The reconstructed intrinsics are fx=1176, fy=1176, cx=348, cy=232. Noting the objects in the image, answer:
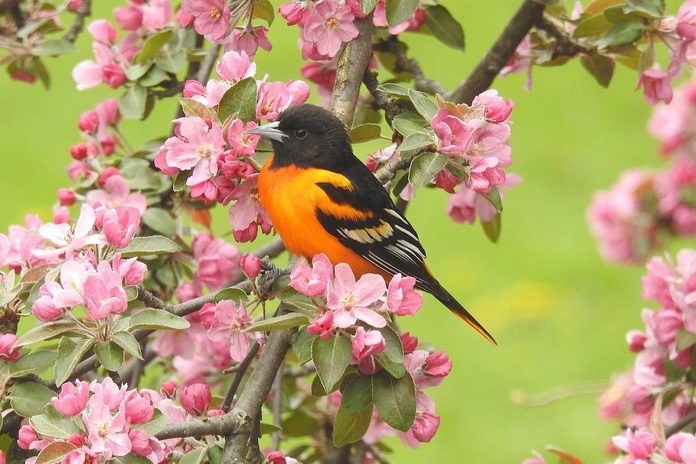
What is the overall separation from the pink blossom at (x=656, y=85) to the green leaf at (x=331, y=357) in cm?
106

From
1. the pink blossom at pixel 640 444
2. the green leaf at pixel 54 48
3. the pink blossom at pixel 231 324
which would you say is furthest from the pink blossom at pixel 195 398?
the green leaf at pixel 54 48

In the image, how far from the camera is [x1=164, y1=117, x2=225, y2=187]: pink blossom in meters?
1.96

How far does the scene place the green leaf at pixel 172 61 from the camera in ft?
8.48

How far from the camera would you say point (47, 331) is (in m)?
1.79

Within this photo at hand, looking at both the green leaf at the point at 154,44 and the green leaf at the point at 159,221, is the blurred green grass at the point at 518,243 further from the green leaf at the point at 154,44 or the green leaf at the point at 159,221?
the green leaf at the point at 154,44

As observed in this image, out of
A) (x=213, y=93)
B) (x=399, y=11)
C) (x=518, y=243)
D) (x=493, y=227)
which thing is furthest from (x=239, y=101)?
(x=518, y=243)

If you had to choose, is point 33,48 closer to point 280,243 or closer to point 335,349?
point 280,243

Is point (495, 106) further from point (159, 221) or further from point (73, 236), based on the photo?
point (159, 221)

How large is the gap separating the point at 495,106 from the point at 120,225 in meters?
0.66

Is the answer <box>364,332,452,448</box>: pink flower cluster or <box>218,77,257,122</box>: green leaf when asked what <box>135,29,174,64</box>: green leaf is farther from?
<box>364,332,452,448</box>: pink flower cluster

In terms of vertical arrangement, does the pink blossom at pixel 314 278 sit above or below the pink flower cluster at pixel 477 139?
below

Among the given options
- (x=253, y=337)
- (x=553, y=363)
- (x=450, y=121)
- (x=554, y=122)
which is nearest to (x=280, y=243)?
(x=253, y=337)

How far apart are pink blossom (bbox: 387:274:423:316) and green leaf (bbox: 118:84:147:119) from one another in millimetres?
983

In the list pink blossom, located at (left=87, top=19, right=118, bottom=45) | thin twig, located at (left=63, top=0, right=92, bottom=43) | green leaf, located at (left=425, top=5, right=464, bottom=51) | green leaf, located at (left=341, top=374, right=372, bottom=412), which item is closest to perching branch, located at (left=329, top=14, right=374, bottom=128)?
green leaf, located at (left=425, top=5, right=464, bottom=51)
